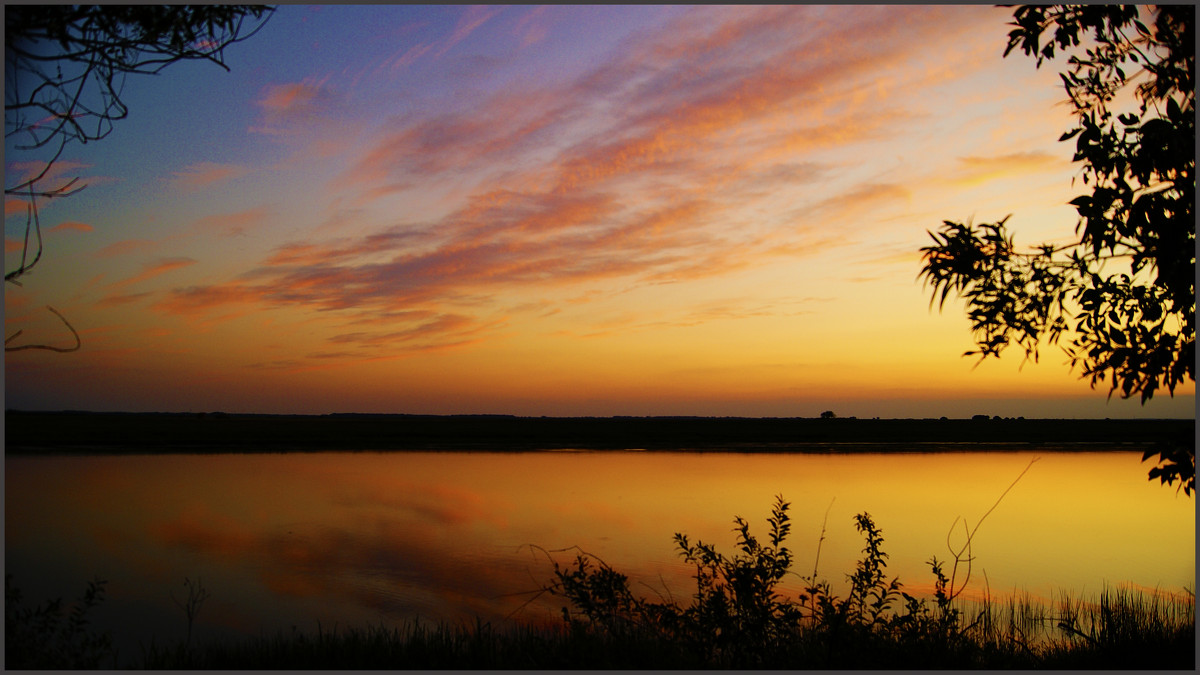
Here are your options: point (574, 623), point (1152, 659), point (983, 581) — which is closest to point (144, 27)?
point (574, 623)

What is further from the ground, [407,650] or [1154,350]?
[1154,350]

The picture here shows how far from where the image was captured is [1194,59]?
22.3ft

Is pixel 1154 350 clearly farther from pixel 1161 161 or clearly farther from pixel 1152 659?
pixel 1152 659

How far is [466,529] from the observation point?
705 inches

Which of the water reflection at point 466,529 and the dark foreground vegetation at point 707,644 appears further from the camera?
the water reflection at point 466,529

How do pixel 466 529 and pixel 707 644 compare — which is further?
pixel 466 529

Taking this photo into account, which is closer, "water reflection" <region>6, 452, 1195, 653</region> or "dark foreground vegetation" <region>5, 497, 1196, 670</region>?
"dark foreground vegetation" <region>5, 497, 1196, 670</region>

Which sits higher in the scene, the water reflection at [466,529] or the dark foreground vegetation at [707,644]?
the dark foreground vegetation at [707,644]

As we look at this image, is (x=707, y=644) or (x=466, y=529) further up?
(x=707, y=644)

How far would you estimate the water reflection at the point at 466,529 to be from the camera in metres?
12.6

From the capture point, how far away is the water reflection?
12.6 meters

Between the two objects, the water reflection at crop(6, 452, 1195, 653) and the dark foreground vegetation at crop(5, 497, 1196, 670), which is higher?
the dark foreground vegetation at crop(5, 497, 1196, 670)

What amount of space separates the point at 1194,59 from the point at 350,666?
9359 mm

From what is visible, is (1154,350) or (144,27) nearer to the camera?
(144,27)
